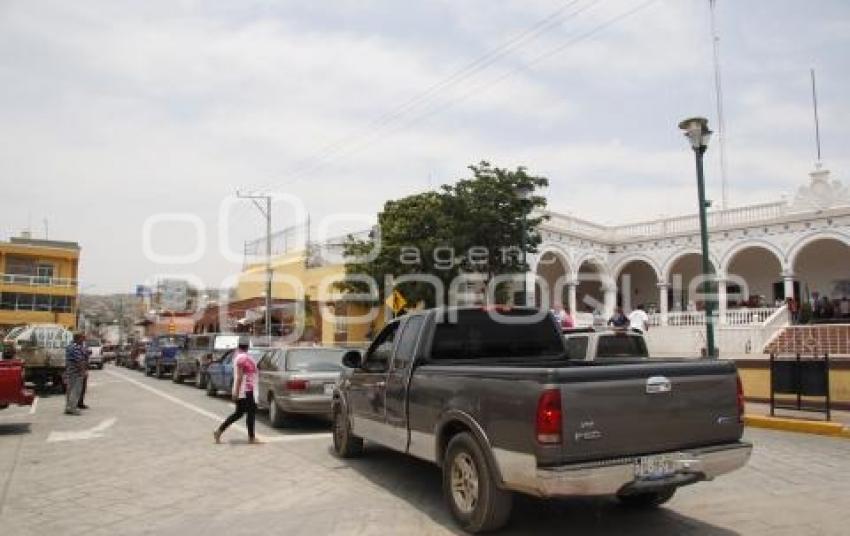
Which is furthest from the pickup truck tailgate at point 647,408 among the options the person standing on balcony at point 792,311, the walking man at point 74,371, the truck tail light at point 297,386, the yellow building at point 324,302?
the yellow building at point 324,302

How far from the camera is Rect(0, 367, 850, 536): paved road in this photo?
6496 mm

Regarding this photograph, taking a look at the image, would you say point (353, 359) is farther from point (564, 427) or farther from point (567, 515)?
point (564, 427)

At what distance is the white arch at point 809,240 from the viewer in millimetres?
29281

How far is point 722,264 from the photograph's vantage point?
3269 cm

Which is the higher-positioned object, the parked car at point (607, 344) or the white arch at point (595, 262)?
the white arch at point (595, 262)

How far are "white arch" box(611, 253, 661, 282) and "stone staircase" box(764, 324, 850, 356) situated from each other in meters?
10.5

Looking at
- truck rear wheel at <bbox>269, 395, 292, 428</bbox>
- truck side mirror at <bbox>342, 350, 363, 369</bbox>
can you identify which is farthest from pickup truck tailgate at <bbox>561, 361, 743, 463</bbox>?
truck rear wheel at <bbox>269, 395, 292, 428</bbox>

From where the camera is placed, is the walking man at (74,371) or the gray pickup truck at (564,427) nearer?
the gray pickup truck at (564,427)

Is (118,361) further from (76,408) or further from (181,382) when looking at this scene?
(76,408)

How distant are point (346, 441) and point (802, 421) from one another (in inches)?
311

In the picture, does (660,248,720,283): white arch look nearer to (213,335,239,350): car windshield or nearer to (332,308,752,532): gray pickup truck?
(213,335,239,350): car windshield

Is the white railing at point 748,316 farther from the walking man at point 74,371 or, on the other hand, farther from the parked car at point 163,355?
the walking man at point 74,371

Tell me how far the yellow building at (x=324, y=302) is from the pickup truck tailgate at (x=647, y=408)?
2832 centimetres

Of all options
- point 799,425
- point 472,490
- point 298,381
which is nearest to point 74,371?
point 298,381
